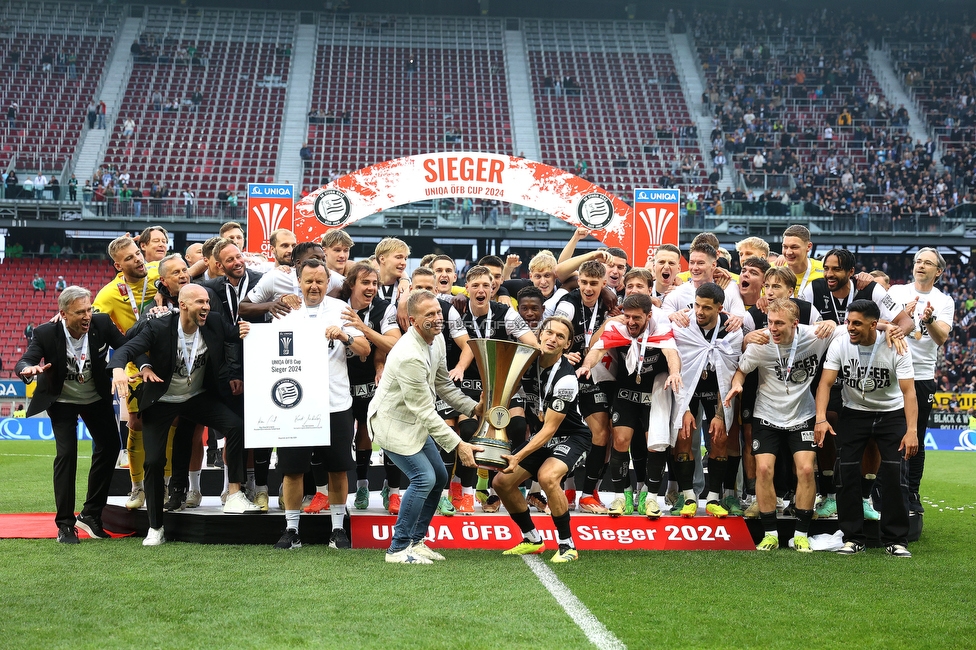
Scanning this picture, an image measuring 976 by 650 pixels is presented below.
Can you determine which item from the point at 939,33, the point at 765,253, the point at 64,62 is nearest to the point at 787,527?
the point at 765,253

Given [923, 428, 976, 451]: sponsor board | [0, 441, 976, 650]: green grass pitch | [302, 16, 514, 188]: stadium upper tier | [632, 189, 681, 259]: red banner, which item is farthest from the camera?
[302, 16, 514, 188]: stadium upper tier

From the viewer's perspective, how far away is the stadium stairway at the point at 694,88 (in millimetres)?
36375

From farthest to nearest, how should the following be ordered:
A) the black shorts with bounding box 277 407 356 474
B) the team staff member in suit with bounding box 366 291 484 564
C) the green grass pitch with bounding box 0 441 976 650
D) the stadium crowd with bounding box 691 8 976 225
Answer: the stadium crowd with bounding box 691 8 976 225 < the black shorts with bounding box 277 407 356 474 < the team staff member in suit with bounding box 366 291 484 564 < the green grass pitch with bounding box 0 441 976 650

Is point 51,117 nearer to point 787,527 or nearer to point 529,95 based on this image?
point 529,95

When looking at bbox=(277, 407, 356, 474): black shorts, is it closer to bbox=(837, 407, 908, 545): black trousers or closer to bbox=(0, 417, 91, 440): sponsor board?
bbox=(837, 407, 908, 545): black trousers

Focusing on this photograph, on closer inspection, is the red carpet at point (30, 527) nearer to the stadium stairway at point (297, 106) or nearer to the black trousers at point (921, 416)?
A: the black trousers at point (921, 416)

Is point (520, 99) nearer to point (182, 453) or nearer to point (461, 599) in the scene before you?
point (182, 453)

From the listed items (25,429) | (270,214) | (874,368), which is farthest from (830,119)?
(874,368)

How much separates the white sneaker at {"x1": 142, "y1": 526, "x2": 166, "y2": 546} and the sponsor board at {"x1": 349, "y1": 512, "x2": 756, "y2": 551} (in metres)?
1.44

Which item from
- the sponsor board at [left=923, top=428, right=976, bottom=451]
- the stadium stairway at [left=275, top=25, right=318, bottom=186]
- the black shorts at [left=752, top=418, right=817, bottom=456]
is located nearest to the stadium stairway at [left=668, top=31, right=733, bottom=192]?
the stadium stairway at [left=275, top=25, right=318, bottom=186]

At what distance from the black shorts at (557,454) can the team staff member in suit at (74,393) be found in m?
3.34

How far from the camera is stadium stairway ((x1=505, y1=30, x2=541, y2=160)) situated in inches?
1473

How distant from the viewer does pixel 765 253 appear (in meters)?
8.83

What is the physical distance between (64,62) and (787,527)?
39.3 metres
